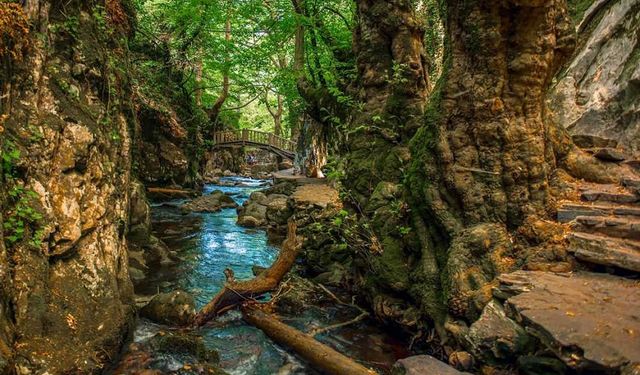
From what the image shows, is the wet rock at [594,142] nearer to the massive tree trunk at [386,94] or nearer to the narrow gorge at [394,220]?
the narrow gorge at [394,220]

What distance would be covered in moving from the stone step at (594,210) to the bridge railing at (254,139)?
27.9 meters

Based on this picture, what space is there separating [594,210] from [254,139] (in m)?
30.7

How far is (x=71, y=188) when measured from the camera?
18.4 ft

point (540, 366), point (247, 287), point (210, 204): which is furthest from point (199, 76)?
point (540, 366)

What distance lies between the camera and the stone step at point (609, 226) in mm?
4676

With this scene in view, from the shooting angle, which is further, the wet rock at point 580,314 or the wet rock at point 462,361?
the wet rock at point 462,361

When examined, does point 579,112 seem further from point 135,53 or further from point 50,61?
point 135,53

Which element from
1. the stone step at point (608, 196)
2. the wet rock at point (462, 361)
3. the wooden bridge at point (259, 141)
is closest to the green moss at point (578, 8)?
the stone step at point (608, 196)

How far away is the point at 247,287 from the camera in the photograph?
7629 mm

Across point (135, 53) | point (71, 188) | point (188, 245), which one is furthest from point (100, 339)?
point (135, 53)

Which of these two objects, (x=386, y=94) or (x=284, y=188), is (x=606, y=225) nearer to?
(x=386, y=94)

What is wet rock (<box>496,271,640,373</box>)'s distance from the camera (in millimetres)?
3172

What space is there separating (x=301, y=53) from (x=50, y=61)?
11.6m

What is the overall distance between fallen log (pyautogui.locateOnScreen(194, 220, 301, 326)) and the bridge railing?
24960 millimetres
